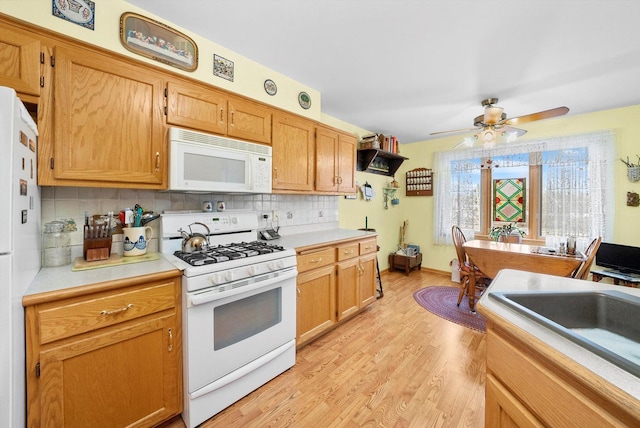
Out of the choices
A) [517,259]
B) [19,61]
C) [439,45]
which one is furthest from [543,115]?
[19,61]

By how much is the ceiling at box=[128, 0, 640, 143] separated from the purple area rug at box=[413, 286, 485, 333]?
2468mm

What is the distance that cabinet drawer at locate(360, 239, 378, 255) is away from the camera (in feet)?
9.23

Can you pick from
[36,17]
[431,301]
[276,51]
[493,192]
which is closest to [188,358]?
[36,17]

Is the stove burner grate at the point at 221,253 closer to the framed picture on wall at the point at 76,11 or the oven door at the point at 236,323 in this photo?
the oven door at the point at 236,323

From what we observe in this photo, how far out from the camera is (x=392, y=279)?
4.29 metres

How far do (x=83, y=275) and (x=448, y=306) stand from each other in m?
3.50

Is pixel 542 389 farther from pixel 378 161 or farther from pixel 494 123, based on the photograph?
pixel 378 161

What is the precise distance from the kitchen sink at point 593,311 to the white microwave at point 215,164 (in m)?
1.70

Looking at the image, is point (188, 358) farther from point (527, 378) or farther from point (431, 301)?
point (431, 301)

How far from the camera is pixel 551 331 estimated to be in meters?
0.73

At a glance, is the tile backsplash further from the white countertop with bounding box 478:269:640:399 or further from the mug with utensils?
the white countertop with bounding box 478:269:640:399

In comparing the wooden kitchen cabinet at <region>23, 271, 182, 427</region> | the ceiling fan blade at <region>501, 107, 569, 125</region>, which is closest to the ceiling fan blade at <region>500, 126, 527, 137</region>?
the ceiling fan blade at <region>501, 107, 569, 125</region>

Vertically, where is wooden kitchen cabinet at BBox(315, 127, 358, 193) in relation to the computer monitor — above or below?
above

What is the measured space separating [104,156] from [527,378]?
2137mm
